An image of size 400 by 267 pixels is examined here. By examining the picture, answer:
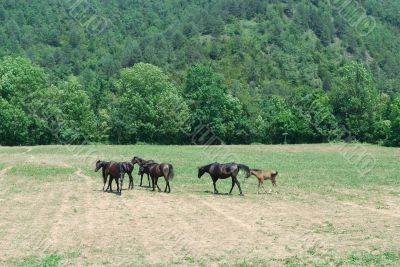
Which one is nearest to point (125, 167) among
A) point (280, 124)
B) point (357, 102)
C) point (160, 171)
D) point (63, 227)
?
point (160, 171)

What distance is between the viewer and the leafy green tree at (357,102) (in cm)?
8175

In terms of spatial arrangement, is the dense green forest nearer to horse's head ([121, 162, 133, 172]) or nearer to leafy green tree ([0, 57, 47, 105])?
leafy green tree ([0, 57, 47, 105])

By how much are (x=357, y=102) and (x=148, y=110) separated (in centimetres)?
3413

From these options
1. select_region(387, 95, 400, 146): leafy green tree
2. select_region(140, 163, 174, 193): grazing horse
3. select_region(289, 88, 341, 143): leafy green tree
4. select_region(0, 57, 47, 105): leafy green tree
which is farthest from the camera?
select_region(289, 88, 341, 143): leafy green tree

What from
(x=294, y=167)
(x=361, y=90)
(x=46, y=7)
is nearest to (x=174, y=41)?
(x=46, y=7)

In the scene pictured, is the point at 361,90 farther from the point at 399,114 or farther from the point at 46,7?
the point at 46,7

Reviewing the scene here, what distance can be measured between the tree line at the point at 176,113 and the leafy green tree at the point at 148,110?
16cm

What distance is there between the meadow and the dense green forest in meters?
33.3

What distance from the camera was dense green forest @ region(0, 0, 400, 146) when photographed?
79.0m

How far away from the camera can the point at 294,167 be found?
4206 centimetres

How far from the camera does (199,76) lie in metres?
87.7

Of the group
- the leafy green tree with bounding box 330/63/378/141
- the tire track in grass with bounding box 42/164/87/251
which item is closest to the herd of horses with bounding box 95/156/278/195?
the tire track in grass with bounding box 42/164/87/251

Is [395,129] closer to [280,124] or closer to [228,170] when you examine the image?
[280,124]

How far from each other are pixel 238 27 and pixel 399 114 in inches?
4291
